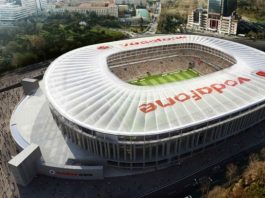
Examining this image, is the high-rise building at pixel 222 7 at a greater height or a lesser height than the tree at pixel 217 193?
greater

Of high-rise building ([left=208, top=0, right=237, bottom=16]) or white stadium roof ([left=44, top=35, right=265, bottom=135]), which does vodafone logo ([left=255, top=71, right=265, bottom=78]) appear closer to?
white stadium roof ([left=44, top=35, right=265, bottom=135])

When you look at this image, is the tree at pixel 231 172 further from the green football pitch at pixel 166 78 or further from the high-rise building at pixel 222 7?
the high-rise building at pixel 222 7

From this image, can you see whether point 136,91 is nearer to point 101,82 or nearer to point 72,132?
point 101,82

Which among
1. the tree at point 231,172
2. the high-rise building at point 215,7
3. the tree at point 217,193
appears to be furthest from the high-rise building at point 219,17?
the tree at point 217,193

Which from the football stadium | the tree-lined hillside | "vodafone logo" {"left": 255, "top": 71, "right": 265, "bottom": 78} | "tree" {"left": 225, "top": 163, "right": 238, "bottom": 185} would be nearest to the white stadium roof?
the football stadium

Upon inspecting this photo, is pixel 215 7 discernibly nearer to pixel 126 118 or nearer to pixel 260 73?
pixel 260 73

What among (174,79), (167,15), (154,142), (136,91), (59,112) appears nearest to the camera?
(154,142)

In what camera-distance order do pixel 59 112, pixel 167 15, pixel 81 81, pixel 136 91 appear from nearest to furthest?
pixel 59 112
pixel 136 91
pixel 81 81
pixel 167 15

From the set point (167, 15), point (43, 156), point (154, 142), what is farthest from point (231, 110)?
point (167, 15)
